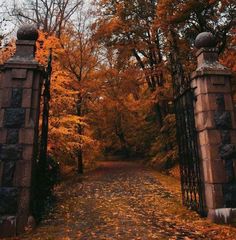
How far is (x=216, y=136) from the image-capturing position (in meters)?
7.27

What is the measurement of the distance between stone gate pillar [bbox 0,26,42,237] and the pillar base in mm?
4219

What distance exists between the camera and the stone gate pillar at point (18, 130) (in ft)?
21.4

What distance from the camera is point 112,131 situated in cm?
2917

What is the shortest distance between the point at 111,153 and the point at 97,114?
12.6 m

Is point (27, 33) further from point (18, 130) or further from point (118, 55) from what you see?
point (118, 55)

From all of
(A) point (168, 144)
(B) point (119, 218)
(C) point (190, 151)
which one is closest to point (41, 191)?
(B) point (119, 218)

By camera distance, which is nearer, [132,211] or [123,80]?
[132,211]

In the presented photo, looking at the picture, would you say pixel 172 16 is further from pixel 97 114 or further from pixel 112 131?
pixel 112 131

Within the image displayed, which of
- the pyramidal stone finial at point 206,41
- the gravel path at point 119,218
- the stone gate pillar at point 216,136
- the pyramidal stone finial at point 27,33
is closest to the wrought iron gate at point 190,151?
the stone gate pillar at point 216,136

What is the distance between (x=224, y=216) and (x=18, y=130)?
5.08 meters

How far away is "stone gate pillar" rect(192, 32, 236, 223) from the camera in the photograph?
7029mm

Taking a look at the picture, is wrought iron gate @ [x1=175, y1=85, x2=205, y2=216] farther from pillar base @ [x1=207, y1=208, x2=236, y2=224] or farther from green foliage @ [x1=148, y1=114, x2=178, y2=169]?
green foliage @ [x1=148, y1=114, x2=178, y2=169]

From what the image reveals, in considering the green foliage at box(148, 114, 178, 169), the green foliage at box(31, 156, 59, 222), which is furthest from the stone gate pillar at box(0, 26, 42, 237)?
the green foliage at box(148, 114, 178, 169)

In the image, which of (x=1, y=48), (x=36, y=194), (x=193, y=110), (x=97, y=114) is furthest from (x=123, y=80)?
(x=36, y=194)
